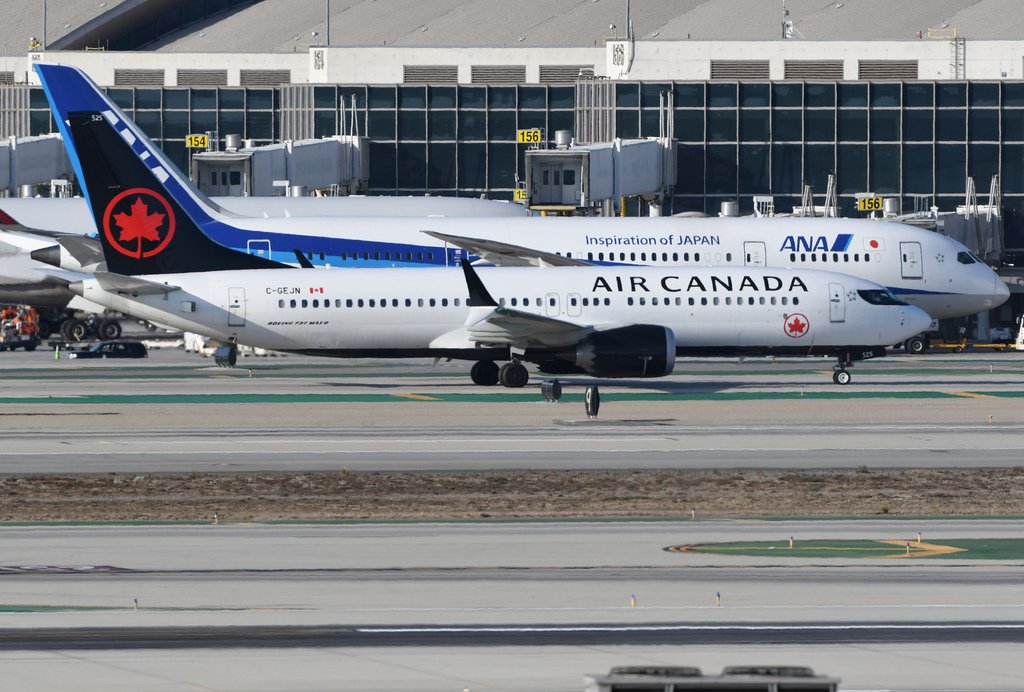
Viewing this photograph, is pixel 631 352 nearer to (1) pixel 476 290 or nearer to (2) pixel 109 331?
(1) pixel 476 290

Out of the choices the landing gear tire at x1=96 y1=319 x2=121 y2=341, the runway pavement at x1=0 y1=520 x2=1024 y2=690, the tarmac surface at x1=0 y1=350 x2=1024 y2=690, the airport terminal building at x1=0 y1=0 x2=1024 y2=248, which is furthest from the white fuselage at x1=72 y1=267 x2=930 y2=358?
the airport terminal building at x1=0 y1=0 x2=1024 y2=248

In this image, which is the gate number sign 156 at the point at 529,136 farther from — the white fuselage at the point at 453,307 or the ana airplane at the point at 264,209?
the white fuselage at the point at 453,307

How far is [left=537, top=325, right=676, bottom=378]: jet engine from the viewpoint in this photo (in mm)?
53375

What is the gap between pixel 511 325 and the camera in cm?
5516

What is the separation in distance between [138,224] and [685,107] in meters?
49.5

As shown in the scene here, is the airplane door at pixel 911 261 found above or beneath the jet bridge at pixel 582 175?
beneath

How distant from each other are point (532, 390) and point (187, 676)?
38355mm

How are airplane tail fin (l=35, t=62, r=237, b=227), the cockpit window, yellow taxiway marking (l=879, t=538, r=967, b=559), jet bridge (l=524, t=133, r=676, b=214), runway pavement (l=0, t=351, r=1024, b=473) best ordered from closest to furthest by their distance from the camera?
yellow taxiway marking (l=879, t=538, r=967, b=559) → runway pavement (l=0, t=351, r=1024, b=473) → the cockpit window → airplane tail fin (l=35, t=62, r=237, b=227) → jet bridge (l=524, t=133, r=676, b=214)

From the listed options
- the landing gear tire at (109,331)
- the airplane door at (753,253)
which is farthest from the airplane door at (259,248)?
the landing gear tire at (109,331)

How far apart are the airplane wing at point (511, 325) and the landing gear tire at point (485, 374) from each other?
259 centimetres

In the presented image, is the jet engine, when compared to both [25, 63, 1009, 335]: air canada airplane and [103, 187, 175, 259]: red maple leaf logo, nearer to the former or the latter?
[25, 63, 1009, 335]: air canada airplane

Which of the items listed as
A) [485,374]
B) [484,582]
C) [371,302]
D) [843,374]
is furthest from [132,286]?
[484,582]

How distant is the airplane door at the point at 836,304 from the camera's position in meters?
57.1

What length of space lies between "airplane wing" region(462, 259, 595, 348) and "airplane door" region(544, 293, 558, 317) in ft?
2.05
